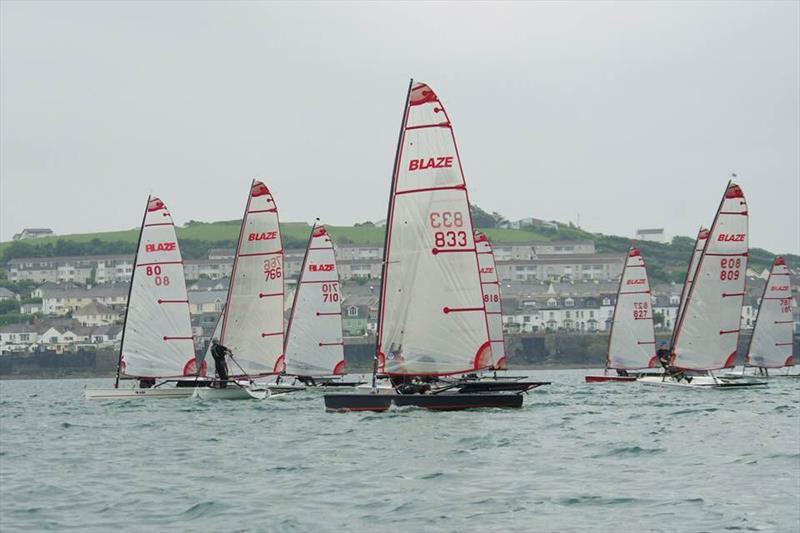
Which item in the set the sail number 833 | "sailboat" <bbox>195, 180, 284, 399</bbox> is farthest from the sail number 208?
the sail number 833

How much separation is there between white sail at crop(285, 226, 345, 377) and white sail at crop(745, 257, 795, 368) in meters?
22.0

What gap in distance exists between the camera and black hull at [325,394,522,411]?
3416 centimetres

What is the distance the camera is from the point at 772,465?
955 inches

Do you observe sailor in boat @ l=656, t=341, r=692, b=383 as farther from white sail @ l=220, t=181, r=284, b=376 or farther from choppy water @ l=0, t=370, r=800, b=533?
white sail @ l=220, t=181, r=284, b=376

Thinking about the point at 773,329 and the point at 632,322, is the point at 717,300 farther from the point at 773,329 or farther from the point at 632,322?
the point at 773,329

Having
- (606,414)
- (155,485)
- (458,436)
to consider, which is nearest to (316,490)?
(155,485)

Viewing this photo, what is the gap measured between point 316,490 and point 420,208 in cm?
1440

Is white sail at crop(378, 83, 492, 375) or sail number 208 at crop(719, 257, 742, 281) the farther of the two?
sail number 208 at crop(719, 257, 742, 281)

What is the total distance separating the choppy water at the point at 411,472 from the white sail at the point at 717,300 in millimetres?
13673

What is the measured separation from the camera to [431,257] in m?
35.7

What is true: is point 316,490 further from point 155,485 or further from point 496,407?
point 496,407

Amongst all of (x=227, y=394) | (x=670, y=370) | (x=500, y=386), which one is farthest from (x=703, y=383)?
(x=227, y=394)

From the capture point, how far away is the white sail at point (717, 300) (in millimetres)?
52000

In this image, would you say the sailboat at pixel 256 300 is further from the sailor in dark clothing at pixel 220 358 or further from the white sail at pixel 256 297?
the sailor in dark clothing at pixel 220 358
